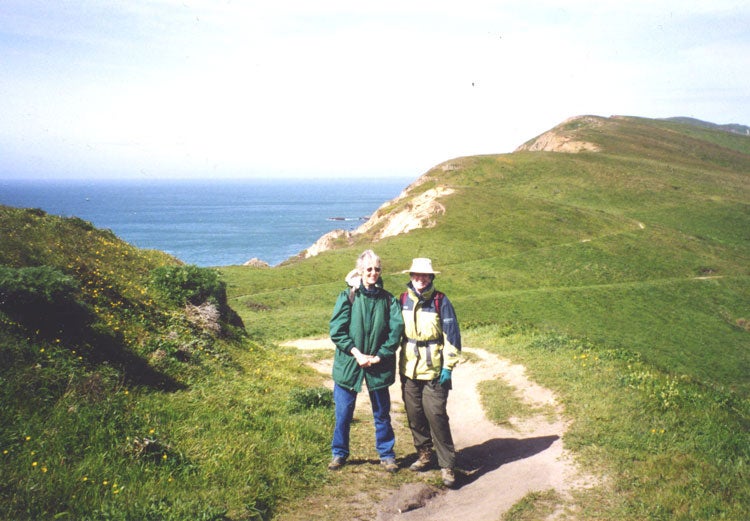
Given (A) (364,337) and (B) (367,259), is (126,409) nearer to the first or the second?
(A) (364,337)

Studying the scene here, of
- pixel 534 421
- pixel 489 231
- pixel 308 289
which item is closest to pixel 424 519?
pixel 534 421

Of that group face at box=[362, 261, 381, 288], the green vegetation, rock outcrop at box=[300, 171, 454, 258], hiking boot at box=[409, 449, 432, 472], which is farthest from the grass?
rock outcrop at box=[300, 171, 454, 258]

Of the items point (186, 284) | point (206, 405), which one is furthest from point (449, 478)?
point (186, 284)

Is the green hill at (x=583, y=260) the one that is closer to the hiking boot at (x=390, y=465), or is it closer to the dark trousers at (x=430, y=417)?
the dark trousers at (x=430, y=417)

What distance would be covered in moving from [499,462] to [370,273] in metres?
4.19

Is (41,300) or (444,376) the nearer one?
(444,376)

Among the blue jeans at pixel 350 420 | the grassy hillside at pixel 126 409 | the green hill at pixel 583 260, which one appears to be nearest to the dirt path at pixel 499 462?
the blue jeans at pixel 350 420

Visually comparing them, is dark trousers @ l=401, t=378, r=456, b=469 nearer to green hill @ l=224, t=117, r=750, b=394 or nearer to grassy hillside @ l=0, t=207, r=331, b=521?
grassy hillside @ l=0, t=207, r=331, b=521

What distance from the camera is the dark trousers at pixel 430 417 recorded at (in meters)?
7.98

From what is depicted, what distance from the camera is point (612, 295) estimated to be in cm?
4478

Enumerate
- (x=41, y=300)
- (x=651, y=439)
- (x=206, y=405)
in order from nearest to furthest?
(x=651, y=439), (x=206, y=405), (x=41, y=300)

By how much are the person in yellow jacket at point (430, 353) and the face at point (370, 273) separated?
1.86 ft

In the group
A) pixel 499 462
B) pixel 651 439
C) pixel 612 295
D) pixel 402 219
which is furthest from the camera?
pixel 402 219

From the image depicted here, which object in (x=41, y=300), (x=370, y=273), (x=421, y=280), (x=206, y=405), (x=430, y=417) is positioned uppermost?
(x=370, y=273)
